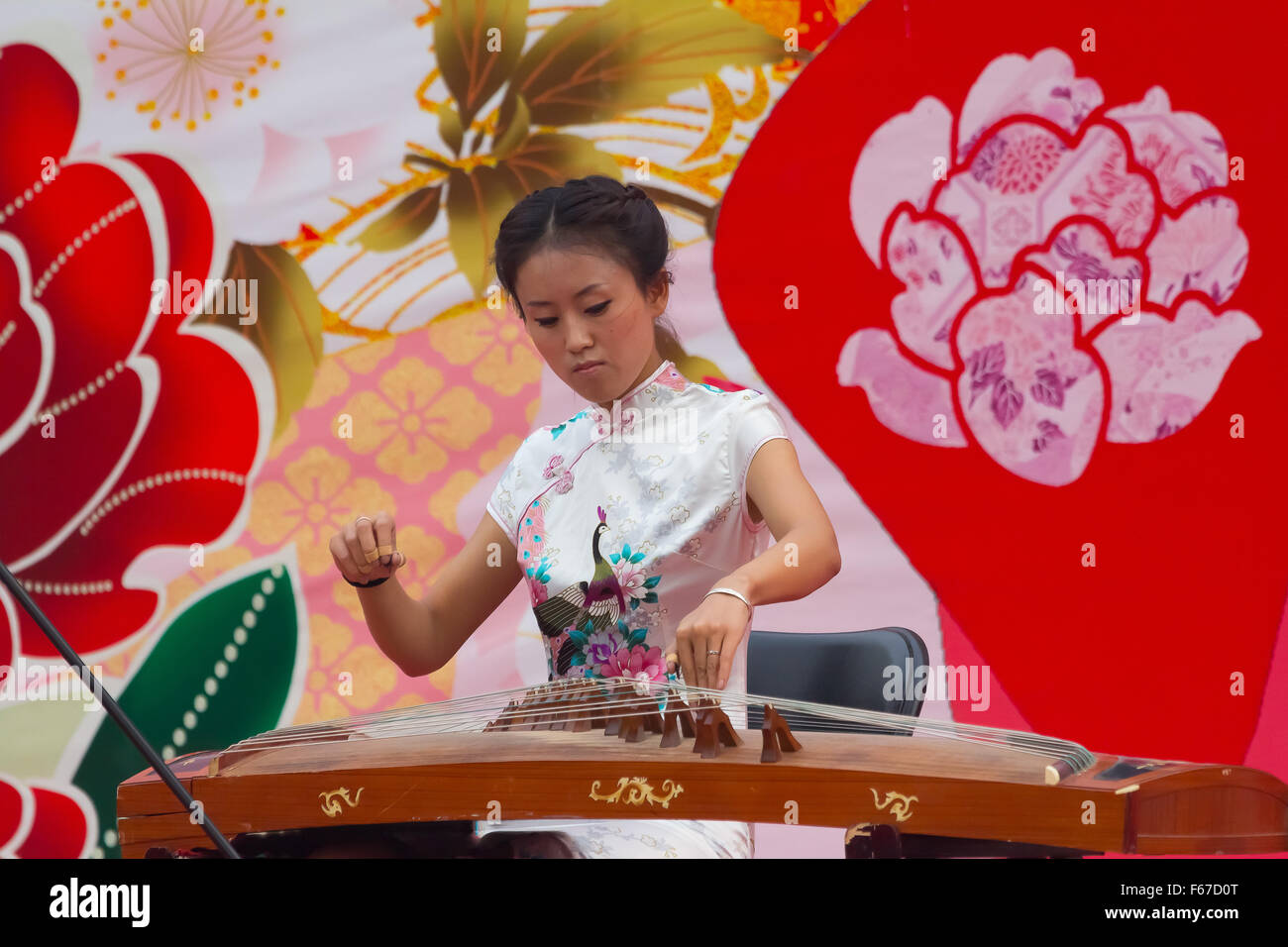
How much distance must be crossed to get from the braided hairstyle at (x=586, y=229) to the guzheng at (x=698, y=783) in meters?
0.55

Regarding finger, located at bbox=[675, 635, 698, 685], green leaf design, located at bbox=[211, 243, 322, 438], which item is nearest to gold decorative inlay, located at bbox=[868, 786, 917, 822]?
finger, located at bbox=[675, 635, 698, 685]

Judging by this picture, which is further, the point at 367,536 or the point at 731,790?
the point at 367,536

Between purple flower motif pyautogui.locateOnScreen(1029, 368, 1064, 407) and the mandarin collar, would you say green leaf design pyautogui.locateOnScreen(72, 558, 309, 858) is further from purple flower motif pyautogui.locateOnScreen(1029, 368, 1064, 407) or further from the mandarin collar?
purple flower motif pyautogui.locateOnScreen(1029, 368, 1064, 407)

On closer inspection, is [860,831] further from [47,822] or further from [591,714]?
[47,822]

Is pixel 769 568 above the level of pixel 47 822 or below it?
above

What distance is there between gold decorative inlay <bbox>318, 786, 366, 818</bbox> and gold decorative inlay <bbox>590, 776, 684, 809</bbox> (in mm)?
264

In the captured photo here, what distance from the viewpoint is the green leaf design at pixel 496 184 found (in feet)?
8.88

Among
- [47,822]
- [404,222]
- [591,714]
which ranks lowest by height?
[47,822]

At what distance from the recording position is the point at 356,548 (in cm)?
153

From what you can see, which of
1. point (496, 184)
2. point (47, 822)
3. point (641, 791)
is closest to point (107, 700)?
point (641, 791)

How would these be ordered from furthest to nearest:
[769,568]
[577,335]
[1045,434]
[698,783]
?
[1045,434], [577,335], [769,568], [698,783]

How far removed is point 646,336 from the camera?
1.71m

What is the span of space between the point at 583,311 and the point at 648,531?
0.30 meters

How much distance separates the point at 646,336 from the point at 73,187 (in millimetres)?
1687
